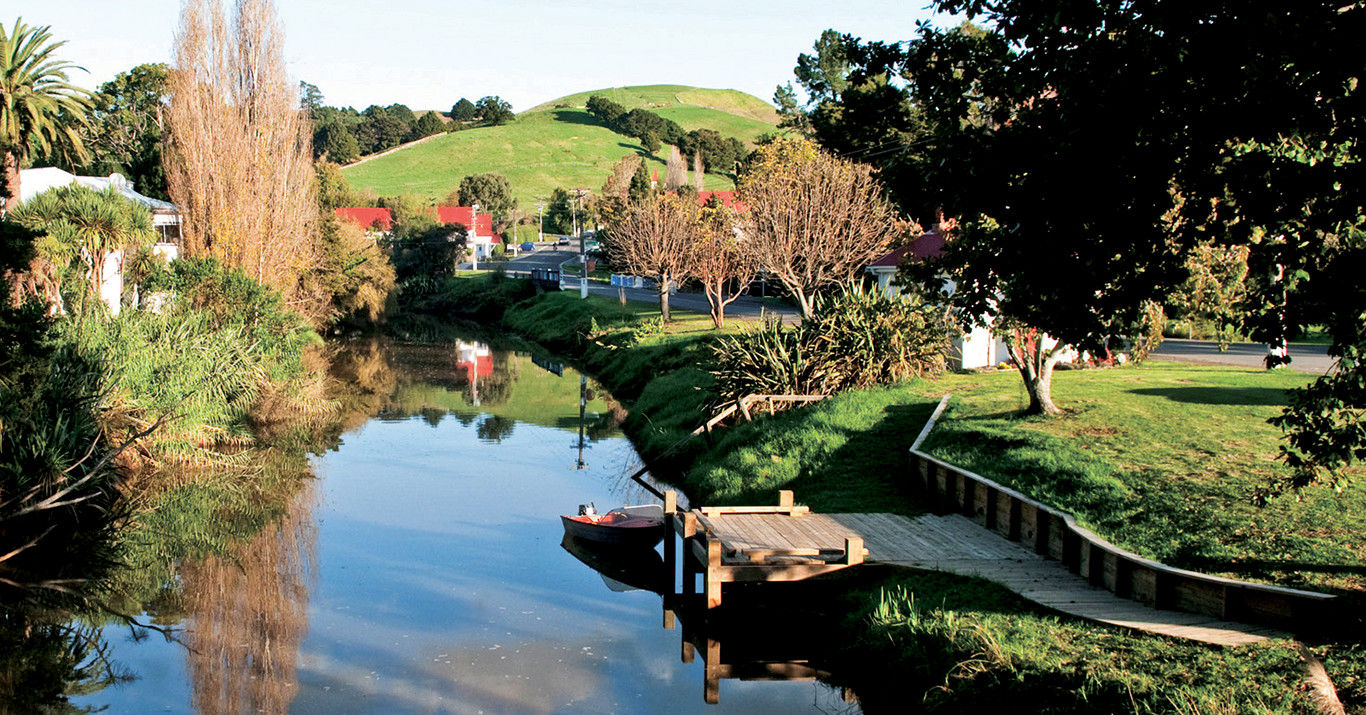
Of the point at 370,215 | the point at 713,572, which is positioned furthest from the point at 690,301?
the point at 713,572

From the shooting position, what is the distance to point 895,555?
47.6 ft

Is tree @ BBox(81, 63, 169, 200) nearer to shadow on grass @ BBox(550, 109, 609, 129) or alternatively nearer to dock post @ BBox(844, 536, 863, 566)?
dock post @ BBox(844, 536, 863, 566)

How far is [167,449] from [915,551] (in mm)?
15753

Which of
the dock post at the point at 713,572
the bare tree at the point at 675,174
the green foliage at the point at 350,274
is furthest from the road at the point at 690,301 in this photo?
the dock post at the point at 713,572

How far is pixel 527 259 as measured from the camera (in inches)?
4205

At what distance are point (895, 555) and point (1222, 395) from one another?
8.15 m

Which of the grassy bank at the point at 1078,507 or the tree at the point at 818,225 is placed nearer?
the grassy bank at the point at 1078,507

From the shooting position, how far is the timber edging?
1034 cm

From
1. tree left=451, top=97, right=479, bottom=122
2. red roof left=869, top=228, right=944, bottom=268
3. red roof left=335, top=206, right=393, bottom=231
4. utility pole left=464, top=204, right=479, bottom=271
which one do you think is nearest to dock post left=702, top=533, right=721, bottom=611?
red roof left=869, top=228, right=944, bottom=268

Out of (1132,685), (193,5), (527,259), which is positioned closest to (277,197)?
(193,5)

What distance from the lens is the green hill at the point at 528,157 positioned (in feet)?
461

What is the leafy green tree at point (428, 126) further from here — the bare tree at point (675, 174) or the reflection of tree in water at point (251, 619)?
the reflection of tree in water at point (251, 619)

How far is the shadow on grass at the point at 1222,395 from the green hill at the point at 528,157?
361 feet

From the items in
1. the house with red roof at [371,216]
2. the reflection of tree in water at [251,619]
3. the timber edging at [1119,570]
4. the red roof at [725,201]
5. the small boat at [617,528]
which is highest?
the house with red roof at [371,216]
